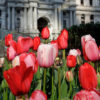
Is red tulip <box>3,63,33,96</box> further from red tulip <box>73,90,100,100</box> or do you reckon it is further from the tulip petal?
the tulip petal

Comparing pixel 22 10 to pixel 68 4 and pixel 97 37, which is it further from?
pixel 97 37

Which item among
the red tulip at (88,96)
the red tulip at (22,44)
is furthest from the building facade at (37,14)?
the red tulip at (88,96)

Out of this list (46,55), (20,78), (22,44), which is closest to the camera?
(20,78)

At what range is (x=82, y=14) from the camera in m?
33.1

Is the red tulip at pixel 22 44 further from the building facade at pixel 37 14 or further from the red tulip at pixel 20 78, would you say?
the building facade at pixel 37 14

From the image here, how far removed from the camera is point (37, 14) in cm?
2820

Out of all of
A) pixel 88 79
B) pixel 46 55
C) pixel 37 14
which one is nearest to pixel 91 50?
pixel 46 55

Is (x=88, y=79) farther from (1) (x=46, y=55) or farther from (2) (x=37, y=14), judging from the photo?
(2) (x=37, y=14)

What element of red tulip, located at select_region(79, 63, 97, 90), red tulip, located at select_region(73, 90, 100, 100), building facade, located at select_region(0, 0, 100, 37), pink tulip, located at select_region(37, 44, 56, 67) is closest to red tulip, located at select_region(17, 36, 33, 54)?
pink tulip, located at select_region(37, 44, 56, 67)

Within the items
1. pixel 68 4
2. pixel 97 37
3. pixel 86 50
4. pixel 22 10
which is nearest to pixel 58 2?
pixel 68 4

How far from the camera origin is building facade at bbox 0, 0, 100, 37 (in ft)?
88.2

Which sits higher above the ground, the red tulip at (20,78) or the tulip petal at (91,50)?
the tulip petal at (91,50)

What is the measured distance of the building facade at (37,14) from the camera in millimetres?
26875

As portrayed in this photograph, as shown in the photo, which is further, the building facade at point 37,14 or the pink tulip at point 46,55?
the building facade at point 37,14
